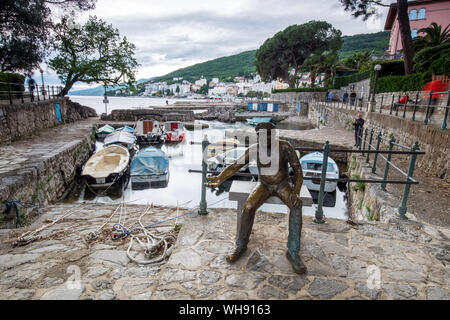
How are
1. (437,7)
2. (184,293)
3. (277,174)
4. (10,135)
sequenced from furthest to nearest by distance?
(437,7) → (10,135) → (277,174) → (184,293)

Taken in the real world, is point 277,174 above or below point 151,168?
above

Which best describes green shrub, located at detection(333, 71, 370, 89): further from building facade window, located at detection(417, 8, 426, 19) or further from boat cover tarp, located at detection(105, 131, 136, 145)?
boat cover tarp, located at detection(105, 131, 136, 145)

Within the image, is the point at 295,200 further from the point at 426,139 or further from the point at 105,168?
the point at 105,168

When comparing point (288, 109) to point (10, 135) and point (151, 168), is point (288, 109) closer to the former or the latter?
point (151, 168)

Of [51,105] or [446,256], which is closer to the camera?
[446,256]

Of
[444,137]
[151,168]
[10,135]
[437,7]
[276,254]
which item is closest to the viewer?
[276,254]

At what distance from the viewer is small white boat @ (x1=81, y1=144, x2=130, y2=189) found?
1270 centimetres

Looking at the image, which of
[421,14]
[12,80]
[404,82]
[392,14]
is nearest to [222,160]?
[404,82]

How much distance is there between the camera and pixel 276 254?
120 inches

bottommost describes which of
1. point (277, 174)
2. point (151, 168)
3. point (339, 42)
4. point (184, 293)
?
point (151, 168)

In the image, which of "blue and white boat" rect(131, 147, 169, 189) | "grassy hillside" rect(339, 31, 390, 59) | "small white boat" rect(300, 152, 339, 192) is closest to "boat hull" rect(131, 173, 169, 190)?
"blue and white boat" rect(131, 147, 169, 189)

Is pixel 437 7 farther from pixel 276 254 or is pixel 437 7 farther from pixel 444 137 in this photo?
pixel 276 254
